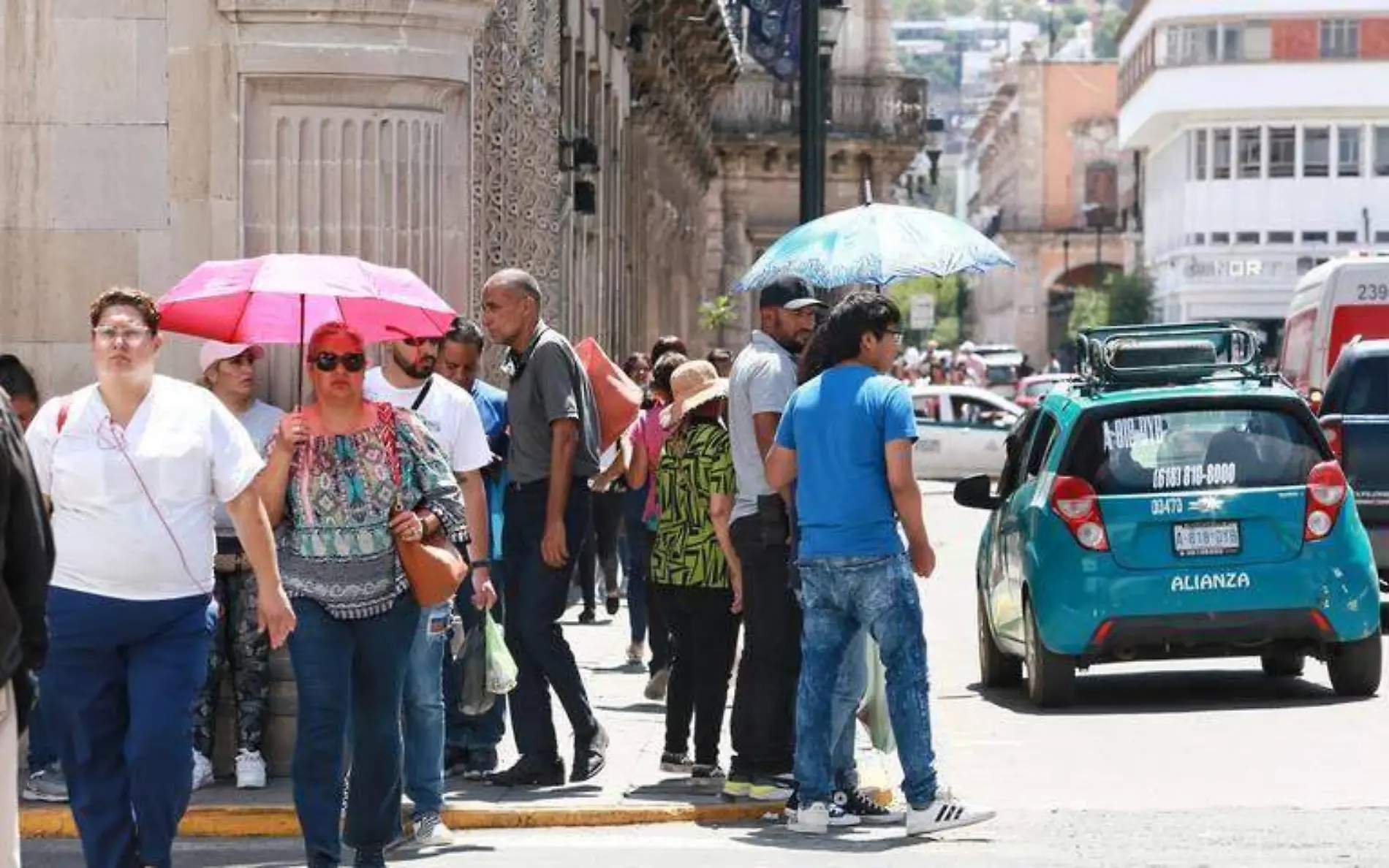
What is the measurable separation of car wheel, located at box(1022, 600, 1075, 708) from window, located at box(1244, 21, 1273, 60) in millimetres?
86513

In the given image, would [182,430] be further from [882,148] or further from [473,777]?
[882,148]

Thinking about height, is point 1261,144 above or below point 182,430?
above

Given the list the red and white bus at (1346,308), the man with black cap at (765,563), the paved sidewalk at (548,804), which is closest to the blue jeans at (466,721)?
the paved sidewalk at (548,804)

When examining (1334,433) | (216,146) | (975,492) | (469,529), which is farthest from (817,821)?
(1334,433)

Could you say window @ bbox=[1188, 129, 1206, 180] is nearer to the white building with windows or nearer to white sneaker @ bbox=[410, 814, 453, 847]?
the white building with windows

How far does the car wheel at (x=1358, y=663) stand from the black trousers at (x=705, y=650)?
417cm

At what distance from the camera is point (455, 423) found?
12117 mm

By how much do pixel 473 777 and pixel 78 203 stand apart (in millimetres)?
3246

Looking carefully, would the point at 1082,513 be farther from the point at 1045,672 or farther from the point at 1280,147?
the point at 1280,147

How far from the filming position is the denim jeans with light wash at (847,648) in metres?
11.8

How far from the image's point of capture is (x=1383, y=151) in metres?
101

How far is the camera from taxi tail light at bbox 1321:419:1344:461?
70.7 ft

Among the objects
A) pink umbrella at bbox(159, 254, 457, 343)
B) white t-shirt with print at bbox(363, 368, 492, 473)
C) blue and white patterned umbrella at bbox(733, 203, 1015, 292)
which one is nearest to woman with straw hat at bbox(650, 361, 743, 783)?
white t-shirt with print at bbox(363, 368, 492, 473)

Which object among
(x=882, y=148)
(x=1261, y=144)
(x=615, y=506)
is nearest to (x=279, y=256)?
(x=615, y=506)
